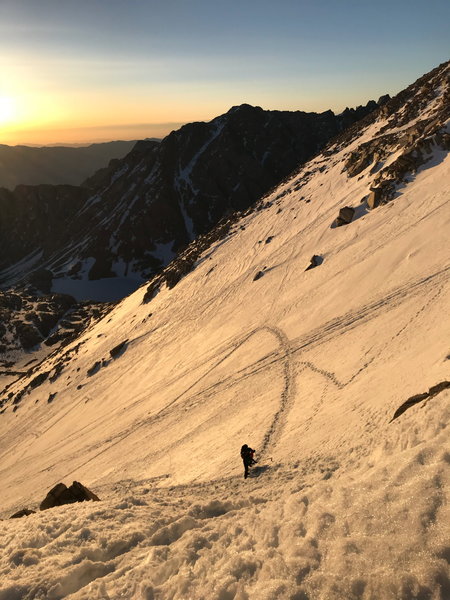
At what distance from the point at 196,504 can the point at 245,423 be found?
22.0ft

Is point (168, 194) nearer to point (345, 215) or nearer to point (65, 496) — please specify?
A: point (345, 215)

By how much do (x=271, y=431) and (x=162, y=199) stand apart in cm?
12024

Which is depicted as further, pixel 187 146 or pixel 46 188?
pixel 46 188

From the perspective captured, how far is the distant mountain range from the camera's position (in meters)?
116

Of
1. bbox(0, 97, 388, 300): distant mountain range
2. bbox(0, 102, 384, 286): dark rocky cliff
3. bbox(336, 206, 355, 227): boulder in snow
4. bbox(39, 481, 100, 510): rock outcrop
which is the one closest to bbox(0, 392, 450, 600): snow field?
bbox(39, 481, 100, 510): rock outcrop

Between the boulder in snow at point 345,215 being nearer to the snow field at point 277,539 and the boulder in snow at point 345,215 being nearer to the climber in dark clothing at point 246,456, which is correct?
the snow field at point 277,539

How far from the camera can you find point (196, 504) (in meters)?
9.02

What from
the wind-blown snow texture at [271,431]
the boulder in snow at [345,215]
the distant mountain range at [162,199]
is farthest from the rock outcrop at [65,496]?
the distant mountain range at [162,199]

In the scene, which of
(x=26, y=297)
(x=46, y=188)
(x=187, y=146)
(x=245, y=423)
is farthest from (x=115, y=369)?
(x=46, y=188)

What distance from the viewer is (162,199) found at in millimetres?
124250

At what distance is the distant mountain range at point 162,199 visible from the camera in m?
116

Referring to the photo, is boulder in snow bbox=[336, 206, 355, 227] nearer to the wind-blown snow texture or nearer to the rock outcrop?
the wind-blown snow texture

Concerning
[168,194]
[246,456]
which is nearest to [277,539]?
[246,456]

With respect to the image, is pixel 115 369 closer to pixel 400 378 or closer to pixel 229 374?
pixel 229 374
